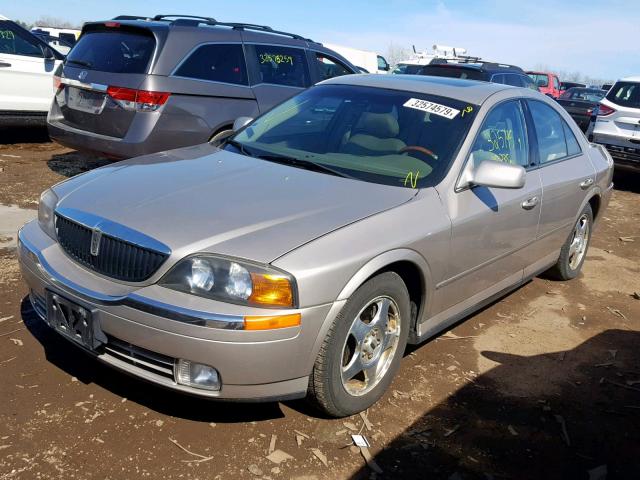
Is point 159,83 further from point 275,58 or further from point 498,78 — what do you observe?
point 498,78

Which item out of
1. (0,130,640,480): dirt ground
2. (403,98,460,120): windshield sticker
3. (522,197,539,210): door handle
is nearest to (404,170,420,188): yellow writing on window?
(403,98,460,120): windshield sticker

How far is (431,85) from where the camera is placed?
14.1 ft

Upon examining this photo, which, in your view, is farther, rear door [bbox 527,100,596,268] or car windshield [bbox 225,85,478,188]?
rear door [bbox 527,100,596,268]

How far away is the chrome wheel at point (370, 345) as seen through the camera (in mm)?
3133

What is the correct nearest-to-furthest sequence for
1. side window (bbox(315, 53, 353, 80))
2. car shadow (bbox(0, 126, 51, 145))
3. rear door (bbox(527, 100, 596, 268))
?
rear door (bbox(527, 100, 596, 268))
side window (bbox(315, 53, 353, 80))
car shadow (bbox(0, 126, 51, 145))

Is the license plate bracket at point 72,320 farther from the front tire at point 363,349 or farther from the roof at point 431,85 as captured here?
the roof at point 431,85

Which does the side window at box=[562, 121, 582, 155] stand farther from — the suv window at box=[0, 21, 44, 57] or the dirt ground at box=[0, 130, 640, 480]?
the suv window at box=[0, 21, 44, 57]

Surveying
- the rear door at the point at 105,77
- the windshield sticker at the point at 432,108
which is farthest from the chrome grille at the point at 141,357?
the rear door at the point at 105,77

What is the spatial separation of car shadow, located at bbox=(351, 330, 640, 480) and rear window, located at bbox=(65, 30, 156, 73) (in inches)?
181

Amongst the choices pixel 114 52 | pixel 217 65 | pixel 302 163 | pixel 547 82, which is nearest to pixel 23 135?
pixel 114 52

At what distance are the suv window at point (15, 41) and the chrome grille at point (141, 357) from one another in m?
7.54

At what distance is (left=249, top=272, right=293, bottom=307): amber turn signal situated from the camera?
267cm

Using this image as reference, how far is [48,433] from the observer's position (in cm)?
293

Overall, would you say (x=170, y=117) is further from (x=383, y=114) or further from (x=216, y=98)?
(x=383, y=114)
